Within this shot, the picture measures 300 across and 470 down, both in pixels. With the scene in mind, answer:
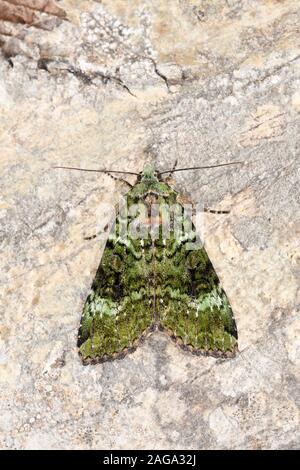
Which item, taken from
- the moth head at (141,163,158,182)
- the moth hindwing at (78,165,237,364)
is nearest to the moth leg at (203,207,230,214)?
the moth hindwing at (78,165,237,364)

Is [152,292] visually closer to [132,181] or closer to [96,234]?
[96,234]

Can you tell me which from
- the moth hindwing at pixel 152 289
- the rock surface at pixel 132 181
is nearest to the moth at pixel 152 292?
the moth hindwing at pixel 152 289

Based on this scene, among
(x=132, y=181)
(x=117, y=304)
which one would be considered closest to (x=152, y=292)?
(x=117, y=304)

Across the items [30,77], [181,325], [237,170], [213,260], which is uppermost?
[30,77]

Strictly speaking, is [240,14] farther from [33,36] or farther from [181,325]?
[181,325]

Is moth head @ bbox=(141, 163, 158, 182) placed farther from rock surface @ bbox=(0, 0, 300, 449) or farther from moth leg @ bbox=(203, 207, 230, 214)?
moth leg @ bbox=(203, 207, 230, 214)
